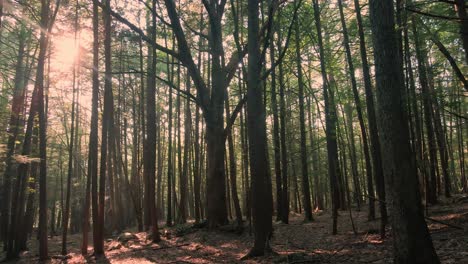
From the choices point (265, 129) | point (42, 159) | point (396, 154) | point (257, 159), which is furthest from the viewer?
point (42, 159)

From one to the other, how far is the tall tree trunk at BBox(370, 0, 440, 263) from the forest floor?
1.04 meters

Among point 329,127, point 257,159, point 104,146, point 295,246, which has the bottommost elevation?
point 295,246

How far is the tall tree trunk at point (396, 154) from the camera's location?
170 inches

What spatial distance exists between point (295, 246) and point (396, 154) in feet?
16.0

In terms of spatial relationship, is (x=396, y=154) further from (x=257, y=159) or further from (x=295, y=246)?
(x=295, y=246)

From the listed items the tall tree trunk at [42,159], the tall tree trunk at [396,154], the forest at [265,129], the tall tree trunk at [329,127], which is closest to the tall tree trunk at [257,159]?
the forest at [265,129]

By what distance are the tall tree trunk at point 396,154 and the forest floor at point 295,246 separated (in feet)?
3.42

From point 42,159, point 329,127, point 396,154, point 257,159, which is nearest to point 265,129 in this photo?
point 257,159

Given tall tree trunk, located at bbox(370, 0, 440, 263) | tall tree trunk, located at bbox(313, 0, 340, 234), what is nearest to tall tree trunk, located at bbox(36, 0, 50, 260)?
tall tree trunk, located at bbox(313, 0, 340, 234)

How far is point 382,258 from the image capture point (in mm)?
5812

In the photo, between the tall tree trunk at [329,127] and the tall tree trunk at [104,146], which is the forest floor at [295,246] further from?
the tall tree trunk at [329,127]

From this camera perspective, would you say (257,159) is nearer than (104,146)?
Yes

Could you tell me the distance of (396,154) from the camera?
445cm

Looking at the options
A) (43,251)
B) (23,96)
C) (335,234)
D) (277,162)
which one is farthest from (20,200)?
(335,234)
